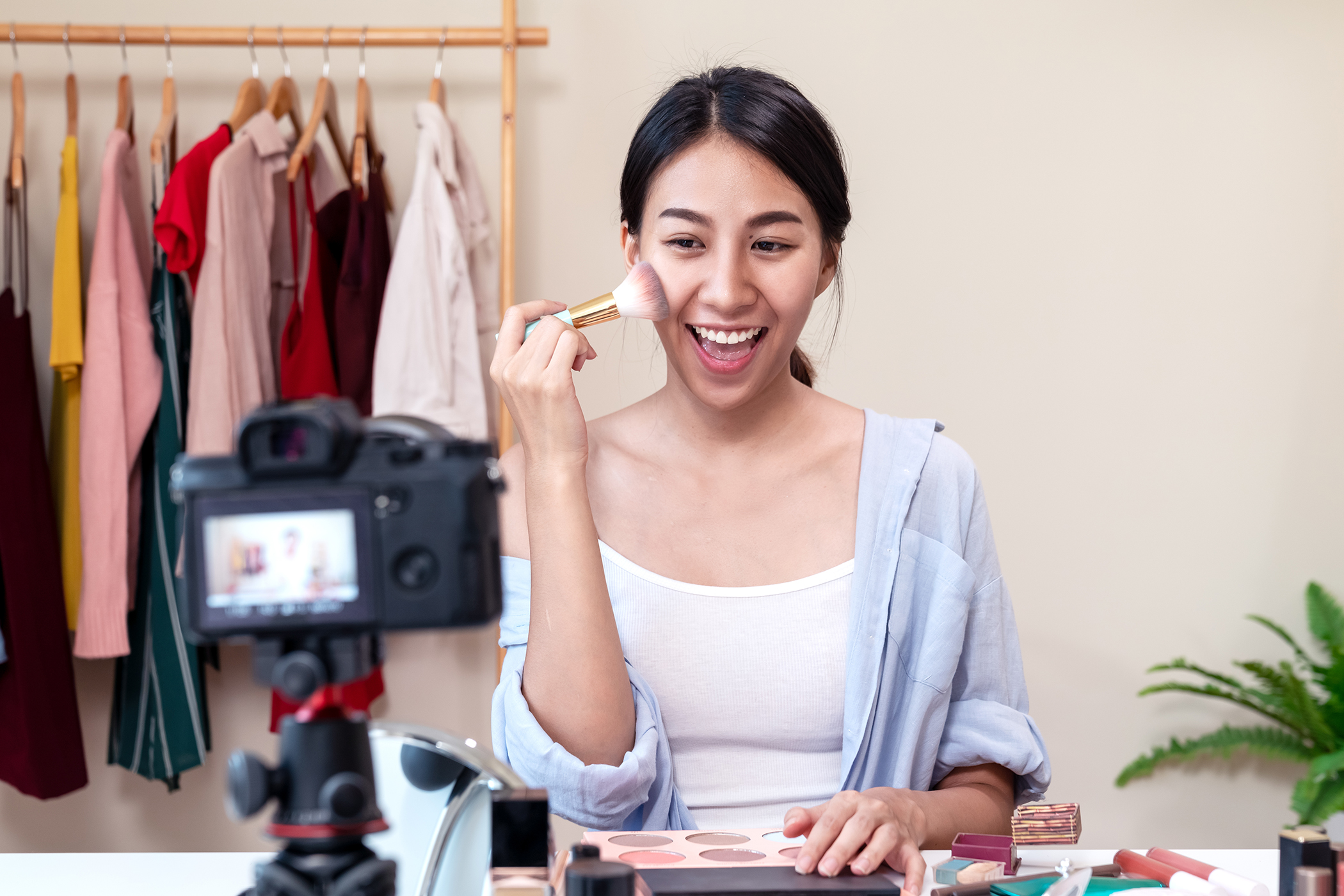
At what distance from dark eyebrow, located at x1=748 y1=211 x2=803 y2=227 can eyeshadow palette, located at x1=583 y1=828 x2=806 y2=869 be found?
1.89 feet

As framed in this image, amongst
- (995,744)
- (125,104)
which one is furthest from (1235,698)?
(125,104)

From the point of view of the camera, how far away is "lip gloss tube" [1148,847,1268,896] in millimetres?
674

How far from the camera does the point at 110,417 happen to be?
1842 millimetres

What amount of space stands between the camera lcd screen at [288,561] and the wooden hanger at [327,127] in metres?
1.63

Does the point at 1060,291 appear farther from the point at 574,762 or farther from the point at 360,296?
the point at 574,762

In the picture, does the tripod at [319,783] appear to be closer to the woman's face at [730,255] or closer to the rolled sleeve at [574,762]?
the rolled sleeve at [574,762]

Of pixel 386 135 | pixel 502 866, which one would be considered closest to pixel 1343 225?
pixel 386 135

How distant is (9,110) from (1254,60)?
2524 millimetres

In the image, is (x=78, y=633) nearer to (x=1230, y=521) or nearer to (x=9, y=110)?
(x=9, y=110)

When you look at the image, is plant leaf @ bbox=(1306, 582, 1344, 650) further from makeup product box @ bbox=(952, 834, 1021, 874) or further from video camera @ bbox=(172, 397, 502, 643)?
video camera @ bbox=(172, 397, 502, 643)

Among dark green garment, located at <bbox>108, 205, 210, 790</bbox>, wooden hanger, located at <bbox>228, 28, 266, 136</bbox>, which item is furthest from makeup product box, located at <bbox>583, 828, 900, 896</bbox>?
wooden hanger, located at <bbox>228, 28, 266, 136</bbox>

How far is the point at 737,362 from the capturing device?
3.67 feet

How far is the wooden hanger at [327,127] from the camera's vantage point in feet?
6.26

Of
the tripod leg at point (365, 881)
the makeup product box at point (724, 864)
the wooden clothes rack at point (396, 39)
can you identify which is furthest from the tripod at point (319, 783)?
the wooden clothes rack at point (396, 39)
